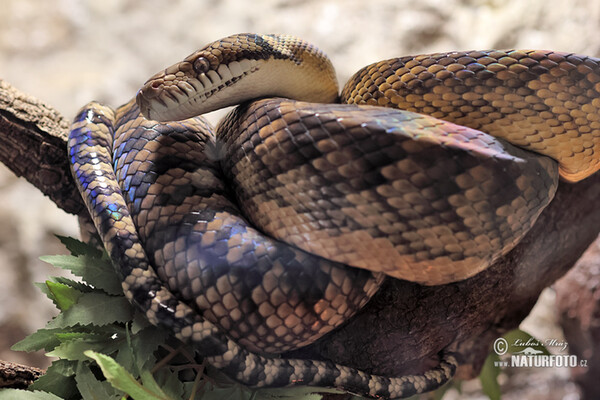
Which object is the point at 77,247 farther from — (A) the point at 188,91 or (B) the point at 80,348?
(A) the point at 188,91

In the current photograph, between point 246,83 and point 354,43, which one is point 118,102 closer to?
point 354,43

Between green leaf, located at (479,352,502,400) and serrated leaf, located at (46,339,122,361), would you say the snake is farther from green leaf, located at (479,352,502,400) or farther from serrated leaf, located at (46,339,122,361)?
green leaf, located at (479,352,502,400)

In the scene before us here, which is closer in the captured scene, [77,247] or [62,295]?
[62,295]

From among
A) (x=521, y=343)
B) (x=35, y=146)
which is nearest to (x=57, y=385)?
(x=35, y=146)

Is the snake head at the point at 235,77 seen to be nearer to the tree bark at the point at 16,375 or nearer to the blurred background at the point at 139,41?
the tree bark at the point at 16,375

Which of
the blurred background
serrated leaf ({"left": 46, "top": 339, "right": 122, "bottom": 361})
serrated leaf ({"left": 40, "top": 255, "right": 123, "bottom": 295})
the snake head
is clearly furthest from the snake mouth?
the blurred background
